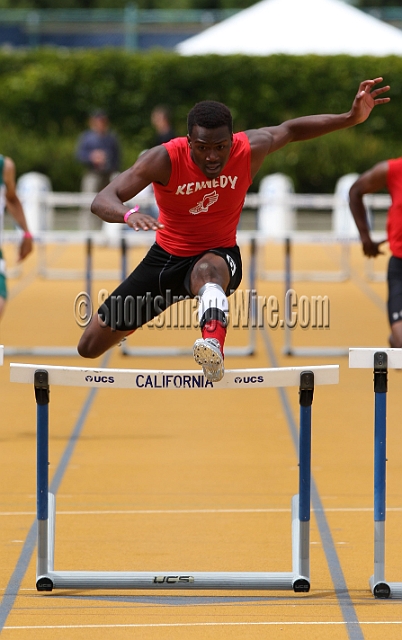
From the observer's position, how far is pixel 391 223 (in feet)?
28.2

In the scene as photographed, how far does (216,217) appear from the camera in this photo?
620 cm

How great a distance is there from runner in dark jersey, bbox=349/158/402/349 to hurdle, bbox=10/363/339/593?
331cm

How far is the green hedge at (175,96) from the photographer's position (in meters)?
27.8

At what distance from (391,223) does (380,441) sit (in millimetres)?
3740

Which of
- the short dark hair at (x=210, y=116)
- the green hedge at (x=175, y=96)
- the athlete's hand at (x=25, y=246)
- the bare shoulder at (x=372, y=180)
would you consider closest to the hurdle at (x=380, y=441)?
the short dark hair at (x=210, y=116)

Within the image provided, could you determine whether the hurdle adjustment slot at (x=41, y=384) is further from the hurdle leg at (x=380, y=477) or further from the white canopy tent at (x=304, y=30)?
the white canopy tent at (x=304, y=30)

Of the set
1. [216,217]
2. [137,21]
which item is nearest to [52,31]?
[137,21]

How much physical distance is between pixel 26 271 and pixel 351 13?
1011 cm

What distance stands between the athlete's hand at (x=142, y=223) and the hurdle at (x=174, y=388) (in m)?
0.65

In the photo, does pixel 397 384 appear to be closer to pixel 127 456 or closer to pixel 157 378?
pixel 127 456

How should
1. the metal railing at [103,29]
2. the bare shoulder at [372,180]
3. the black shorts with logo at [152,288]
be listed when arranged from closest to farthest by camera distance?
the black shorts with logo at [152,288]
the bare shoulder at [372,180]
the metal railing at [103,29]

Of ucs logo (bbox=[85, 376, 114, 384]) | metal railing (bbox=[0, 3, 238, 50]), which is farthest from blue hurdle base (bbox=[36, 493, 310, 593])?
metal railing (bbox=[0, 3, 238, 50])

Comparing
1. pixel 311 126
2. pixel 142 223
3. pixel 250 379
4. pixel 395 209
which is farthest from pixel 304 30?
pixel 250 379

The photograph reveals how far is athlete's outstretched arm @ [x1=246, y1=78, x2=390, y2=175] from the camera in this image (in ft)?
20.2
